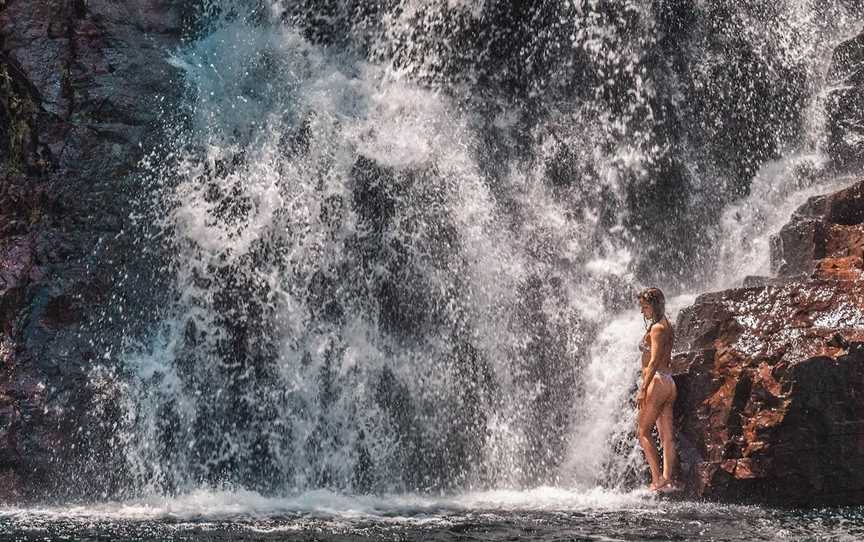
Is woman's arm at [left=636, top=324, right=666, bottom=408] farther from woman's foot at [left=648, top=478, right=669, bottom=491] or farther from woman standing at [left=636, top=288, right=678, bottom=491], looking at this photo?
woman's foot at [left=648, top=478, right=669, bottom=491]

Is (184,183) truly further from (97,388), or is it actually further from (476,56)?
(476,56)

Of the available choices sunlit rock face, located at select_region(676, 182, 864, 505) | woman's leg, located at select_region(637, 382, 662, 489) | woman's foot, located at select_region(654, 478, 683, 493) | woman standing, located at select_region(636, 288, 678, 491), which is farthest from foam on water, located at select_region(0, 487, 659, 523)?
sunlit rock face, located at select_region(676, 182, 864, 505)

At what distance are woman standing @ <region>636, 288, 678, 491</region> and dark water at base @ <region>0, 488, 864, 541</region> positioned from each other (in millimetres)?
407

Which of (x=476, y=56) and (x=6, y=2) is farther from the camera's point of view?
(x=476, y=56)

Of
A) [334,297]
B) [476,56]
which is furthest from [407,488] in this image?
[476,56]

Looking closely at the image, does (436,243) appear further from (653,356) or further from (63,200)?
(63,200)

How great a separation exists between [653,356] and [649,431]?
2.88ft

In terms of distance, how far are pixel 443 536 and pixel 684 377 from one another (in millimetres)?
4038

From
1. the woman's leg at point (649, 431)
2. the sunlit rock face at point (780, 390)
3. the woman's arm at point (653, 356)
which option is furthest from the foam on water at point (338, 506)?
the woman's arm at point (653, 356)

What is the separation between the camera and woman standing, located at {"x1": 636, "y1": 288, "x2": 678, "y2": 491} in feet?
38.5

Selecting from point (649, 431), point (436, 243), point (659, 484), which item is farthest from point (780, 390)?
point (436, 243)

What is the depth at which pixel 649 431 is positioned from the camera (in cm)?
1191

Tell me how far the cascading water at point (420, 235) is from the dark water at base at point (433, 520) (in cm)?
155

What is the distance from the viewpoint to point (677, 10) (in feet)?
59.9
